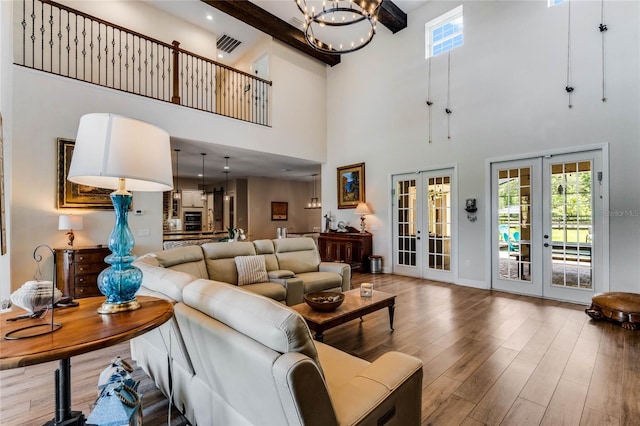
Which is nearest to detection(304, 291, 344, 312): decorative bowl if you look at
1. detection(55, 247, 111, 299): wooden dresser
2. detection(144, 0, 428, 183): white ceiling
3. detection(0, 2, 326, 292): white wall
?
detection(55, 247, 111, 299): wooden dresser

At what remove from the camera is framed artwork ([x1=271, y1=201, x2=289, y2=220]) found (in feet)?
36.3

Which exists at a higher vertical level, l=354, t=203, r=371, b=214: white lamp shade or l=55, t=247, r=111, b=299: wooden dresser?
l=354, t=203, r=371, b=214: white lamp shade

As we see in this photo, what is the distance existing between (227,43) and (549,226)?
8.38 m

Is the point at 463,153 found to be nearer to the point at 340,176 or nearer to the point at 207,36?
the point at 340,176

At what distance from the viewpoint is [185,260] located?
11.1 feet

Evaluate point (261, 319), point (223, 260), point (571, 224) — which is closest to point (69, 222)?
point (223, 260)

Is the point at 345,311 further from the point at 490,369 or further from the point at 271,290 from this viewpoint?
the point at 490,369

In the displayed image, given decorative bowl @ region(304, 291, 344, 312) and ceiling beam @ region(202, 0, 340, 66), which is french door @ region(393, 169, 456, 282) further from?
ceiling beam @ region(202, 0, 340, 66)

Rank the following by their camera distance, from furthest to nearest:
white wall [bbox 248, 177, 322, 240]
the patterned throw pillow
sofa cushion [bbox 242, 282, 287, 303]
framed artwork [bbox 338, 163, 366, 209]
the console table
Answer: white wall [bbox 248, 177, 322, 240] → framed artwork [bbox 338, 163, 366, 209] → the patterned throw pillow → sofa cushion [bbox 242, 282, 287, 303] → the console table

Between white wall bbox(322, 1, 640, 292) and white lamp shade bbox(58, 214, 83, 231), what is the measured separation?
5448mm

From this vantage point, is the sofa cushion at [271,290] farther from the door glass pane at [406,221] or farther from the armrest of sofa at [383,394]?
the door glass pane at [406,221]

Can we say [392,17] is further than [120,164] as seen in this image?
Yes

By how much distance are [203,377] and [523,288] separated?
5184 millimetres

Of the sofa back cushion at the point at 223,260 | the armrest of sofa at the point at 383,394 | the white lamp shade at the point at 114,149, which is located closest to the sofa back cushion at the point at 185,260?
the sofa back cushion at the point at 223,260
